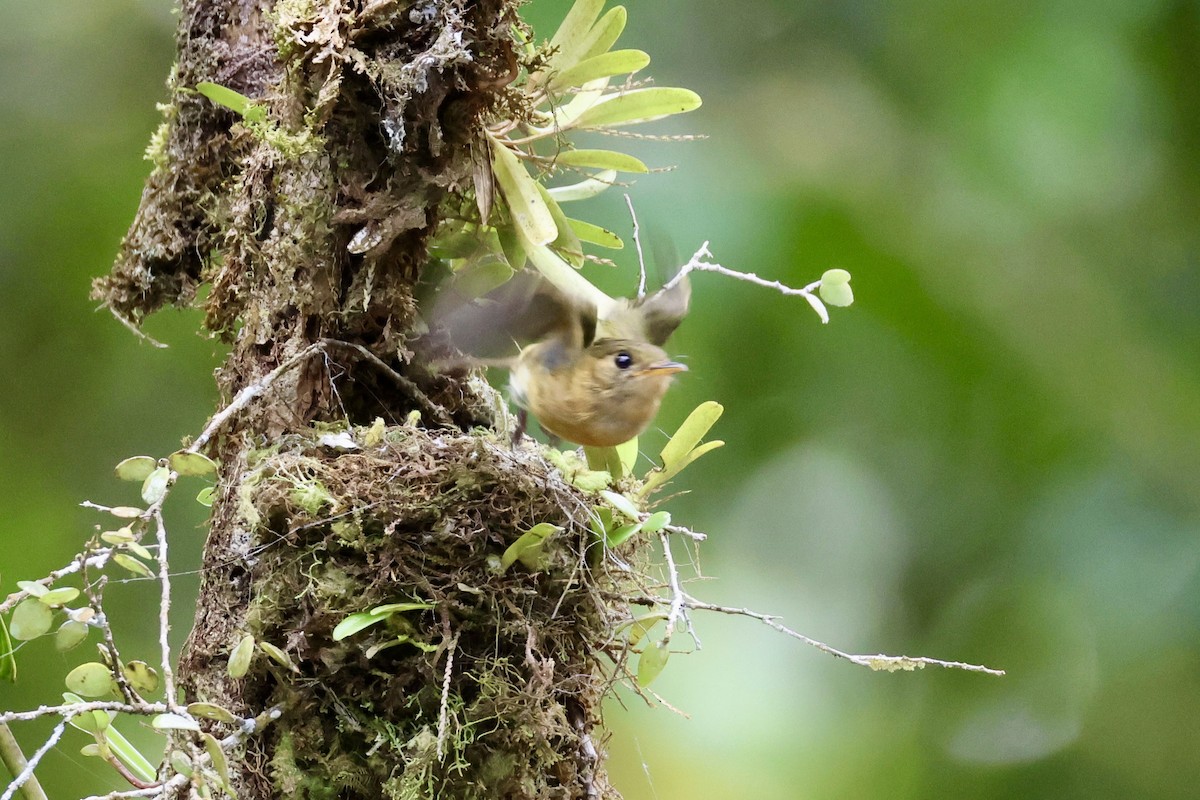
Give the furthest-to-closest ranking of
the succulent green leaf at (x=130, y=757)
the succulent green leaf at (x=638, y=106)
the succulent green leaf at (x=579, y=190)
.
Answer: the succulent green leaf at (x=579, y=190) < the succulent green leaf at (x=638, y=106) < the succulent green leaf at (x=130, y=757)

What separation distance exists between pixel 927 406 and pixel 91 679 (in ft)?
5.38

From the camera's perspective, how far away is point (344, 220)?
3.97 ft

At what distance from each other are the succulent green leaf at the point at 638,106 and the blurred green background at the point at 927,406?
0.39 m

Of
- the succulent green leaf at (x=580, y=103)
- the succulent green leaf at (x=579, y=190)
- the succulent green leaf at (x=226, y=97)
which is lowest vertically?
the succulent green leaf at (x=579, y=190)

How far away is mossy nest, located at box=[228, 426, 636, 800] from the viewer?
1110 mm

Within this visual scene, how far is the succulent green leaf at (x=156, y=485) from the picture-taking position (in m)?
1.00

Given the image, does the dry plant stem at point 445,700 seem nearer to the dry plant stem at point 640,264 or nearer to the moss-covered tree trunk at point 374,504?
the moss-covered tree trunk at point 374,504

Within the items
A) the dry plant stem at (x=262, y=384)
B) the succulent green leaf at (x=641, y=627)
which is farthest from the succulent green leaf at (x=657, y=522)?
the dry plant stem at (x=262, y=384)

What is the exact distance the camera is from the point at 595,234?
60.6 inches

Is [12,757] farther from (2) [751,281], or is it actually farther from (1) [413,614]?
(2) [751,281]

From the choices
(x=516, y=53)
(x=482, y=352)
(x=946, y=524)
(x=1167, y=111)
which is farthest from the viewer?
(x=946, y=524)

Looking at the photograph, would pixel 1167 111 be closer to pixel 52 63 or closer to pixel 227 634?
pixel 227 634

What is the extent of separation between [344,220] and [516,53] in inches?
11.8

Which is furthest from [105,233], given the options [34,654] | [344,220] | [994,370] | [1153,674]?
[1153,674]
